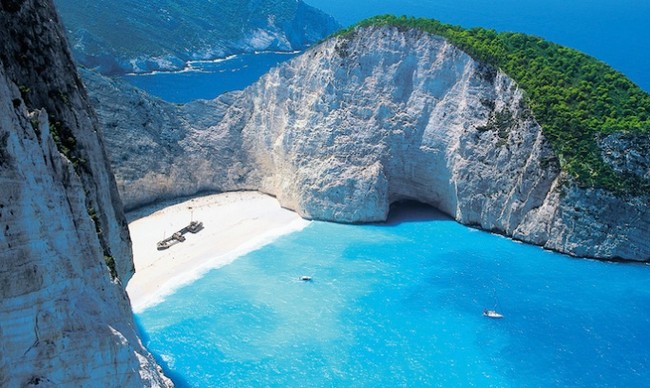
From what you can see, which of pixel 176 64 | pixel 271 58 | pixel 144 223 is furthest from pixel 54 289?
pixel 271 58

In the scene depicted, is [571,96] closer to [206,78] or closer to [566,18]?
[206,78]

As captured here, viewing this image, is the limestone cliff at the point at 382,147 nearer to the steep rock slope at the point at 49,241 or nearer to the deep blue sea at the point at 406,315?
the deep blue sea at the point at 406,315

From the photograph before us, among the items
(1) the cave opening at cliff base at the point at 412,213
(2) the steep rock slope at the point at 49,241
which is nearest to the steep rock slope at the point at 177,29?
(1) the cave opening at cliff base at the point at 412,213

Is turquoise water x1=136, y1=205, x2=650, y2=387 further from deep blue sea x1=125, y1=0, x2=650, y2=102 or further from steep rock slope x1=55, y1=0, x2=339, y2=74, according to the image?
steep rock slope x1=55, y1=0, x2=339, y2=74

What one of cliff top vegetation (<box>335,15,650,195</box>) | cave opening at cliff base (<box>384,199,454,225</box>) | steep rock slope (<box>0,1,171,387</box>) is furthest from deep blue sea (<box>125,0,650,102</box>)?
steep rock slope (<box>0,1,171,387</box>)

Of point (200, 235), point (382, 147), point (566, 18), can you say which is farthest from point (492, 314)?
point (566, 18)
